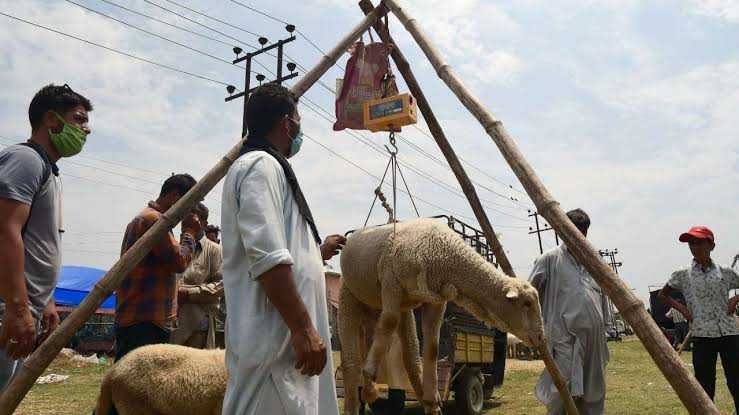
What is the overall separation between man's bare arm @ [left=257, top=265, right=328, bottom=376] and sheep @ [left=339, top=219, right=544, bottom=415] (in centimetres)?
197

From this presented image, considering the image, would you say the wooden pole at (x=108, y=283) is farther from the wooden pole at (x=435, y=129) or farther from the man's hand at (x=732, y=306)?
the man's hand at (x=732, y=306)

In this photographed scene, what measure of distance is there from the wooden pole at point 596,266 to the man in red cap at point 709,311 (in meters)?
3.49

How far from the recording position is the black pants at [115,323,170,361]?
4.11 metres

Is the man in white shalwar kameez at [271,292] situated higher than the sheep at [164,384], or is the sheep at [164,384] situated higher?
the man in white shalwar kameez at [271,292]

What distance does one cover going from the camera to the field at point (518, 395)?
7602 mm

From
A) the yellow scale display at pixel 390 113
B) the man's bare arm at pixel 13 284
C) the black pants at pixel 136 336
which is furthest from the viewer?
the yellow scale display at pixel 390 113

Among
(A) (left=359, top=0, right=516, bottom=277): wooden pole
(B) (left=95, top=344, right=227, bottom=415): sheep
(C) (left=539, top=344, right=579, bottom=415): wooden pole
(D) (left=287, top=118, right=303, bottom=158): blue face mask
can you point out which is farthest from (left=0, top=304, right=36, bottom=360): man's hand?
(A) (left=359, top=0, right=516, bottom=277): wooden pole

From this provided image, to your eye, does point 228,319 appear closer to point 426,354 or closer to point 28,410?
point 426,354

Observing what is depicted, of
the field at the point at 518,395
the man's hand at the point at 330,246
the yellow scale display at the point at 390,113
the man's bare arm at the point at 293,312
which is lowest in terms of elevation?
the field at the point at 518,395

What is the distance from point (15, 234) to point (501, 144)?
9.75 ft

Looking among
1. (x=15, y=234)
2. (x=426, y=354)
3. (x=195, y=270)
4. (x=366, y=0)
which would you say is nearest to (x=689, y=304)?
(x=426, y=354)

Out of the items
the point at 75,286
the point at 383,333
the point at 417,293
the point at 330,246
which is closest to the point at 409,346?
the point at 383,333

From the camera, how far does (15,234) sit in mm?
2807

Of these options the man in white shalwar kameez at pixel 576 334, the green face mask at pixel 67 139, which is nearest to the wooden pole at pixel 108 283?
the green face mask at pixel 67 139
